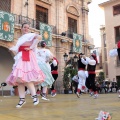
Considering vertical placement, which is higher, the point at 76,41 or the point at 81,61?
the point at 76,41

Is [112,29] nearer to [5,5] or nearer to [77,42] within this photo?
[77,42]

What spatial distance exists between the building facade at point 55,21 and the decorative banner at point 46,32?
0.41 metres

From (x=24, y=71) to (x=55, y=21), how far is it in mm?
15024

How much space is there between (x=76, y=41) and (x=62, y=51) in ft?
5.56

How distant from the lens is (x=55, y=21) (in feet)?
64.2

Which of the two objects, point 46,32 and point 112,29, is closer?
point 46,32

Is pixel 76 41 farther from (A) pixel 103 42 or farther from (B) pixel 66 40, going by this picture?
(A) pixel 103 42

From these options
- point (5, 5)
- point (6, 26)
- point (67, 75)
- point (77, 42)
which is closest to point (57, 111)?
point (6, 26)

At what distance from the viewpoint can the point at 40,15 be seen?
1866 centimetres

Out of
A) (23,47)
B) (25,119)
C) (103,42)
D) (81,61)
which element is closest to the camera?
(25,119)

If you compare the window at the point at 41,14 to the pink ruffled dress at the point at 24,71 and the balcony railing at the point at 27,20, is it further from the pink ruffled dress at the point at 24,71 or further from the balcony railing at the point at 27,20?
the pink ruffled dress at the point at 24,71

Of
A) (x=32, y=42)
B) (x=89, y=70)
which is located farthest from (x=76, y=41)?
(x=32, y=42)

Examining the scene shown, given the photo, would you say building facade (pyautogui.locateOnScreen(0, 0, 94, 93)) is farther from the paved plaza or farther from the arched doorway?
the paved plaza

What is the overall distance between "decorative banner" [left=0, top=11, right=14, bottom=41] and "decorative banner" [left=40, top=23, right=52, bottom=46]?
2.69m
